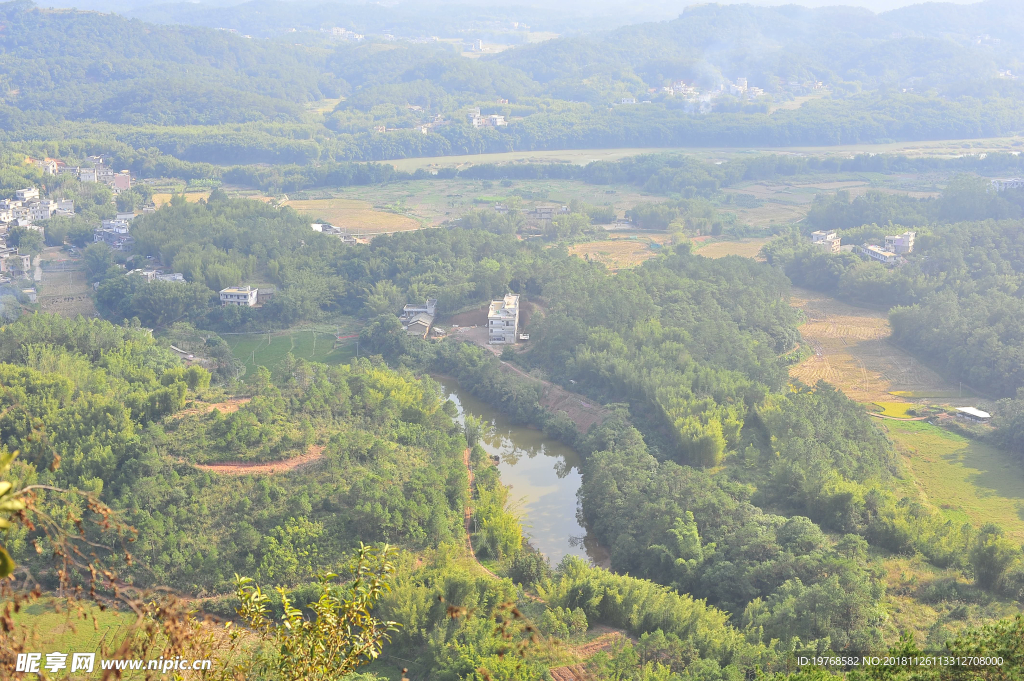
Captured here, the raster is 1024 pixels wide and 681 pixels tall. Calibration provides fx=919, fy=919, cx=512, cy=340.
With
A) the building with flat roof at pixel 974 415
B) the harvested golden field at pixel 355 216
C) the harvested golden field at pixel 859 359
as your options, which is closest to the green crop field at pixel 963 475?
the building with flat roof at pixel 974 415

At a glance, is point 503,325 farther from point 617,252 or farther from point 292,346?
point 617,252

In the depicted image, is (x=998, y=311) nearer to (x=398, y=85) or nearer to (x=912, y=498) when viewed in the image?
(x=912, y=498)

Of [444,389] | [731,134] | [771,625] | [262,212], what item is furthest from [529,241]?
[731,134]

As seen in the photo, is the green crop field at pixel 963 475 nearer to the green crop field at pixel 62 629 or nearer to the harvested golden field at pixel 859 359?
the harvested golden field at pixel 859 359

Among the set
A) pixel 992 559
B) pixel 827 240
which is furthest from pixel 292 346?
pixel 827 240

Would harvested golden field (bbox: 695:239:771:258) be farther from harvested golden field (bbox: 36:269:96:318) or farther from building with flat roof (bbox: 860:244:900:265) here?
harvested golden field (bbox: 36:269:96:318)

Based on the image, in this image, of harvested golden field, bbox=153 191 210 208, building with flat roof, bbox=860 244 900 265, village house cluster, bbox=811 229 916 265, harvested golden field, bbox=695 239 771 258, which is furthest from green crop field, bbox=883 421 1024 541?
harvested golden field, bbox=153 191 210 208
